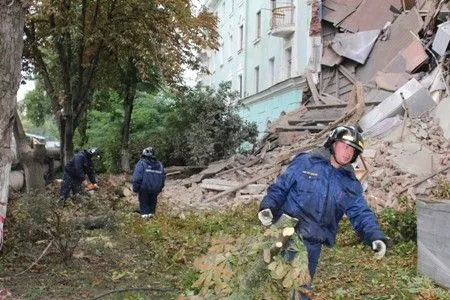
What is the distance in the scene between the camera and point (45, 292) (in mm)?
5832

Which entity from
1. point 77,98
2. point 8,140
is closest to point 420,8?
point 77,98

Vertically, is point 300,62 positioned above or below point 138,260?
above

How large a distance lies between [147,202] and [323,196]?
7.24 m

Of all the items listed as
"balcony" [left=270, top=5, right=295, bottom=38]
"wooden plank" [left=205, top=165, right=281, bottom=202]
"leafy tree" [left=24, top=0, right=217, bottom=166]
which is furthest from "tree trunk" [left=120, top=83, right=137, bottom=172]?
"wooden plank" [left=205, top=165, right=281, bottom=202]

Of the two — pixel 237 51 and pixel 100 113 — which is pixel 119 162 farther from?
pixel 237 51

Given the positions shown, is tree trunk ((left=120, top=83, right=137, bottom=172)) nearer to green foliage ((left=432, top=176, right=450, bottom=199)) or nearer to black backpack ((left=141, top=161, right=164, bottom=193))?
black backpack ((left=141, top=161, right=164, bottom=193))

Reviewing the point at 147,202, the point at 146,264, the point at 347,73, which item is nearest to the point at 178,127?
the point at 347,73

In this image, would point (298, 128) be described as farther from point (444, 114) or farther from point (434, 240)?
point (434, 240)

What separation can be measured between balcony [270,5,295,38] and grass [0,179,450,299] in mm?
17801

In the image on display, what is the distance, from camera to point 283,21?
26.4 metres

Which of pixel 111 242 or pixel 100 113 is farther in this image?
pixel 100 113

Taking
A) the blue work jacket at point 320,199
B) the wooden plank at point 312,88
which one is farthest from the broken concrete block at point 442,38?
the blue work jacket at point 320,199

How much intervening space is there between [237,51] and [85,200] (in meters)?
25.9

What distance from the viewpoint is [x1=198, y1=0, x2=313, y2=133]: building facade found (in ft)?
83.4
